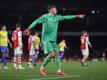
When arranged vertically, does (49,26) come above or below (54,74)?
above

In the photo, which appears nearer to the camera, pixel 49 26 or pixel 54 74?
pixel 49 26

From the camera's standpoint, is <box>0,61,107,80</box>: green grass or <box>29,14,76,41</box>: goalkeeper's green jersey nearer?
<box>0,61,107,80</box>: green grass

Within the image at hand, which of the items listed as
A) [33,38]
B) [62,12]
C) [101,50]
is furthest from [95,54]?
[33,38]

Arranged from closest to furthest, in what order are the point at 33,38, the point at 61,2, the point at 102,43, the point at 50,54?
the point at 50,54 < the point at 33,38 < the point at 61,2 < the point at 102,43

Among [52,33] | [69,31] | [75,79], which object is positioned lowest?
[75,79]

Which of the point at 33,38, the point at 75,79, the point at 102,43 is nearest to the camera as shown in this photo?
the point at 75,79

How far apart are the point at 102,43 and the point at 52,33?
31.7 metres

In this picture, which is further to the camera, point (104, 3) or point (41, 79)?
point (104, 3)

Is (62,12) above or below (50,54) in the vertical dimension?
above

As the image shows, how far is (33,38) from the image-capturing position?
86.7ft

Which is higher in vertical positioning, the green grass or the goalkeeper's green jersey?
the goalkeeper's green jersey

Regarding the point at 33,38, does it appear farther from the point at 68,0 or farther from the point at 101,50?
the point at 101,50

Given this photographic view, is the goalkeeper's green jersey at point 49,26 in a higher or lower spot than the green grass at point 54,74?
higher

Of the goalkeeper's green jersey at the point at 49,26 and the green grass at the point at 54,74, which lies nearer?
the green grass at the point at 54,74
